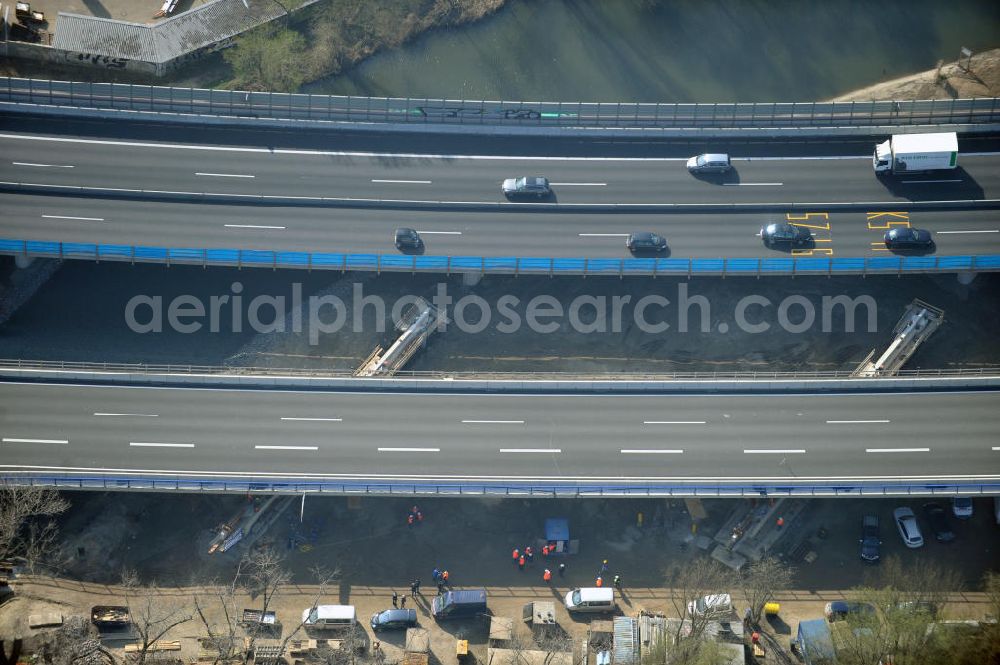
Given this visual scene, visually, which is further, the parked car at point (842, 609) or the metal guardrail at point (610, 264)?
the metal guardrail at point (610, 264)

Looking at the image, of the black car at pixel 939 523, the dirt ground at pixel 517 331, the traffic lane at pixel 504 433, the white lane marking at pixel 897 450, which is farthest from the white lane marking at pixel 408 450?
the black car at pixel 939 523

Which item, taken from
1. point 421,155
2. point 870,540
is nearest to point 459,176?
point 421,155

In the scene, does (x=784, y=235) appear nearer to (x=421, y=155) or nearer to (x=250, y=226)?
(x=421, y=155)

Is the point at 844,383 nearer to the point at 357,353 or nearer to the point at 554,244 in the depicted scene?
the point at 554,244

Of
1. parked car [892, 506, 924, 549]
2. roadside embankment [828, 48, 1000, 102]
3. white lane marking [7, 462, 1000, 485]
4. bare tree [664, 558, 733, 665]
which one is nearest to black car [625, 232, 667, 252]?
white lane marking [7, 462, 1000, 485]

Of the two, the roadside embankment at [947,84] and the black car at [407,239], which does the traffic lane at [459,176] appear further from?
the roadside embankment at [947,84]
